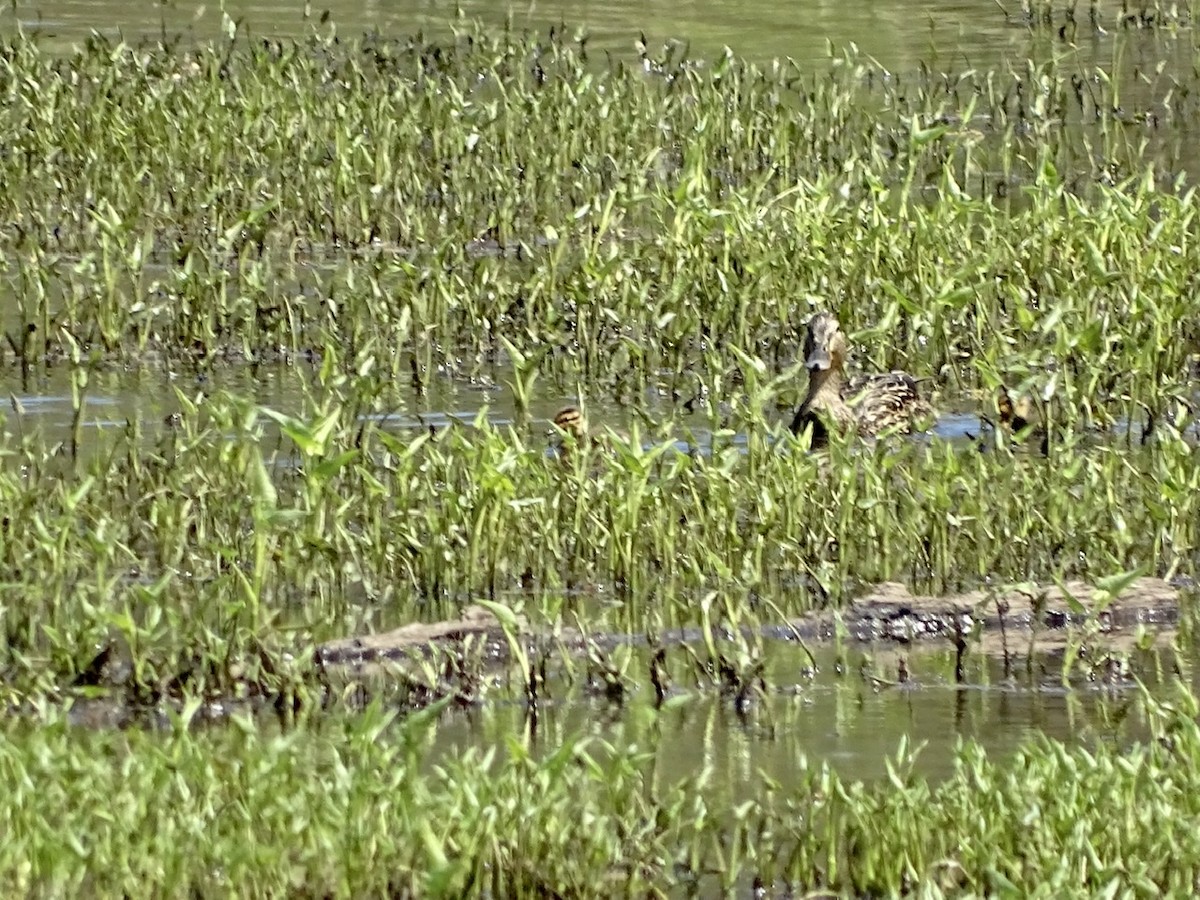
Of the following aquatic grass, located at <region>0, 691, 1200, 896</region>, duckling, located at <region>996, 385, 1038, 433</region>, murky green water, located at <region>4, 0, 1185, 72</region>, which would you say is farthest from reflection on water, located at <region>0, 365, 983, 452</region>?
murky green water, located at <region>4, 0, 1185, 72</region>

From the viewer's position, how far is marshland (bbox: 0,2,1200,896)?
Result: 17.5 feet

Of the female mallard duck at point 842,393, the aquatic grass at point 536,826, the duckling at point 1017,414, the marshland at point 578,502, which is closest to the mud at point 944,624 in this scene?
the marshland at point 578,502

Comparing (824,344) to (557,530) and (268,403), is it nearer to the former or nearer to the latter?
(268,403)

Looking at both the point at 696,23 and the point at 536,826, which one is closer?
the point at 536,826

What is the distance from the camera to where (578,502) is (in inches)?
303

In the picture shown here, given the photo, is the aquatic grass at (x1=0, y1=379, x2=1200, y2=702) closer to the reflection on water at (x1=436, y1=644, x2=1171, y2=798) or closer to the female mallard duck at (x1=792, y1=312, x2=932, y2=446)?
the reflection on water at (x1=436, y1=644, x2=1171, y2=798)

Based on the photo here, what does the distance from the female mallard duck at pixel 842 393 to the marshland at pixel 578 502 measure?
25 mm

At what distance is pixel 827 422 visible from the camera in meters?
8.70

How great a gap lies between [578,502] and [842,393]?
8.78 ft

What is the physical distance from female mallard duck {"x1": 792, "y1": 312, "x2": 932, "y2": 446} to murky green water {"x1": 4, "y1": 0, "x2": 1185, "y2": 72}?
27.9 ft

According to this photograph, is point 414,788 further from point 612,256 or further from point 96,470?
point 612,256

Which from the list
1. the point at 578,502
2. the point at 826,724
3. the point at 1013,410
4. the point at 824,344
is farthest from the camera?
the point at 824,344

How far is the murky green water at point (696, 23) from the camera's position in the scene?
19.7 meters

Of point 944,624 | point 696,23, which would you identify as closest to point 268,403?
point 944,624
